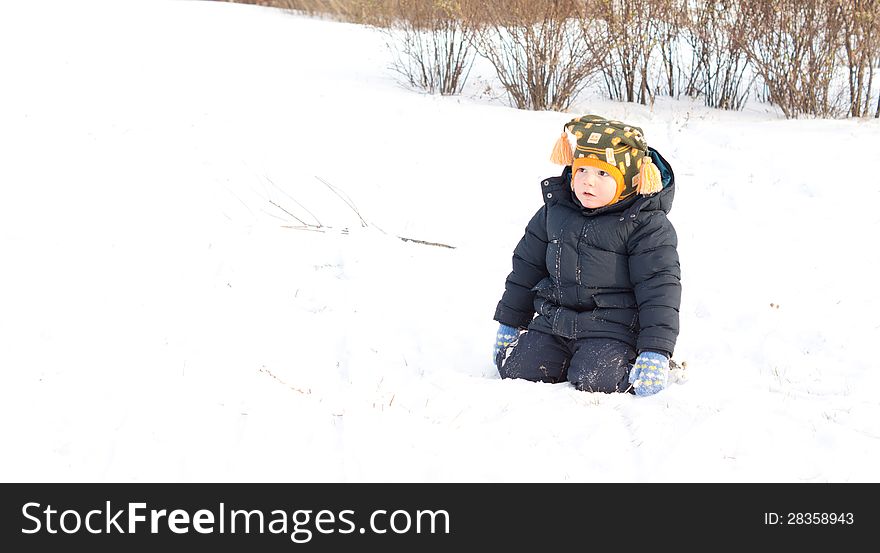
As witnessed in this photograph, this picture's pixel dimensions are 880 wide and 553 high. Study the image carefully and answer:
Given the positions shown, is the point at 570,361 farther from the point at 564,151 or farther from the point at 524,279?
the point at 564,151

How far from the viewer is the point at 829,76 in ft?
25.8

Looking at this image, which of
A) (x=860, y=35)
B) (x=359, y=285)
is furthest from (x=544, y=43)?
(x=359, y=285)

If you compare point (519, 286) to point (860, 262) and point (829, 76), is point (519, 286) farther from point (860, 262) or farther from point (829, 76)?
point (829, 76)

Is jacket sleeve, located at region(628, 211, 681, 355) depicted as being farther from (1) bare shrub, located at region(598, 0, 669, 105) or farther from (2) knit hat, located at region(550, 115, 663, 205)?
(1) bare shrub, located at region(598, 0, 669, 105)

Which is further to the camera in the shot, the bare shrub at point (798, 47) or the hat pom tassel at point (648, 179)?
the bare shrub at point (798, 47)

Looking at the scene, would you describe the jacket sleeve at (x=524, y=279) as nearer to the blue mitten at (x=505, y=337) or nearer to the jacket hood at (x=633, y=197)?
the blue mitten at (x=505, y=337)

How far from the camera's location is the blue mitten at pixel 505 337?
3975mm

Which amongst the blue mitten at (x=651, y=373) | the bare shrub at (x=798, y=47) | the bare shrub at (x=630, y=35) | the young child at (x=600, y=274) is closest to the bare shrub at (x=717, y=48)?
the bare shrub at (x=798, y=47)

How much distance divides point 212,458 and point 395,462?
1.82 ft

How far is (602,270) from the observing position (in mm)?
3668

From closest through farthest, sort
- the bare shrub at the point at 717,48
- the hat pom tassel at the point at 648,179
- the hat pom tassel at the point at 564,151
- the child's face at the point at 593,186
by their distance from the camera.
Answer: the hat pom tassel at the point at 648,179, the child's face at the point at 593,186, the hat pom tassel at the point at 564,151, the bare shrub at the point at 717,48

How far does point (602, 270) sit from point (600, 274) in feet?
0.06

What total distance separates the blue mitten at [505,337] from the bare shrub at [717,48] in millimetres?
5278

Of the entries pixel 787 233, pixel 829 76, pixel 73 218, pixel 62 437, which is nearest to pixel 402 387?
pixel 62 437
